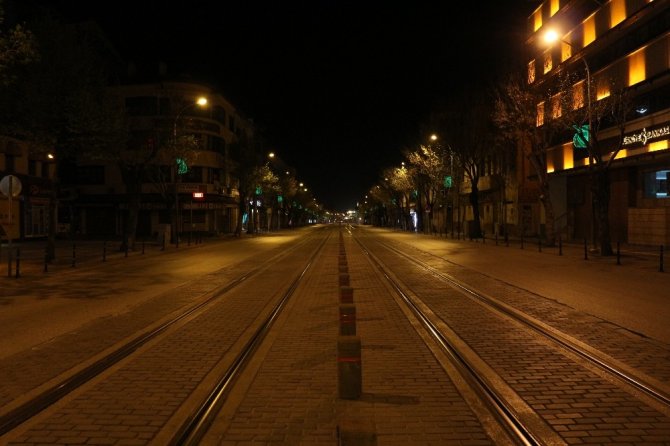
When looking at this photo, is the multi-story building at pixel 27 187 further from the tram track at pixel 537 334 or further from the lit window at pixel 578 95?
the tram track at pixel 537 334

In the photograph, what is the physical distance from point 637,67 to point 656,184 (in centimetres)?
677

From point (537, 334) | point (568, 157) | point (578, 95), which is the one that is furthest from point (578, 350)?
point (568, 157)

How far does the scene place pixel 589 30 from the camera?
131ft

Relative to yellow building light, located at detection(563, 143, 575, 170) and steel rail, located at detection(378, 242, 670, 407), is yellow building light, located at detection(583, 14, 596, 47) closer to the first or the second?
yellow building light, located at detection(563, 143, 575, 170)

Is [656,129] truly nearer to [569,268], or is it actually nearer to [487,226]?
[569,268]

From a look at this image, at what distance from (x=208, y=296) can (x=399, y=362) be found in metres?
8.23

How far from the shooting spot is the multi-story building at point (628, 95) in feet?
103

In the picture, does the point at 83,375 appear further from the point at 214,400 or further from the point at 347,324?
the point at 347,324

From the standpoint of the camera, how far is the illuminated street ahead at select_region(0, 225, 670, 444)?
543 centimetres

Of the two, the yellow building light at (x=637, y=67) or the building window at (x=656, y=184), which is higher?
the yellow building light at (x=637, y=67)

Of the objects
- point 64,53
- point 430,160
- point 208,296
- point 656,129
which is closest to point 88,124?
point 64,53

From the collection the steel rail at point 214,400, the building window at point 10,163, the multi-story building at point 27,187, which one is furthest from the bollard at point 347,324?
the building window at point 10,163

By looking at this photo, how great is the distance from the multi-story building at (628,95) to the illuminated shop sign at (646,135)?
0.05m

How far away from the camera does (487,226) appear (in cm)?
6519
